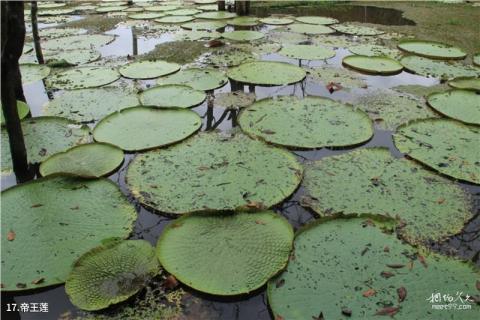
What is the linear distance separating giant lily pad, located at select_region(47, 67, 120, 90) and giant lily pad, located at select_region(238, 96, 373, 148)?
2309mm

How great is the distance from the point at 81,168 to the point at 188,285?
5.47ft

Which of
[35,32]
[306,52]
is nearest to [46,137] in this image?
[35,32]

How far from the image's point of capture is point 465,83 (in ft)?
16.3

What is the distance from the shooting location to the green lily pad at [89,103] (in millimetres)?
4223

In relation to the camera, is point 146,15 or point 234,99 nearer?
point 234,99

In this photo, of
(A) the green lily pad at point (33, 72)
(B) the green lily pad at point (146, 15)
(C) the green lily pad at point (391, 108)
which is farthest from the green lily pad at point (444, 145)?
(B) the green lily pad at point (146, 15)

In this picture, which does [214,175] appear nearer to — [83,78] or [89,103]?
[89,103]

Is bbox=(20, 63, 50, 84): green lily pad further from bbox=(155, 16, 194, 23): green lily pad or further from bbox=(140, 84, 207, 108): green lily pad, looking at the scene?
Result: bbox=(155, 16, 194, 23): green lily pad

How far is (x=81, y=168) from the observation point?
320cm

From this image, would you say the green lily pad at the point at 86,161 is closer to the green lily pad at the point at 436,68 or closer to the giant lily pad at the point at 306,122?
the giant lily pad at the point at 306,122

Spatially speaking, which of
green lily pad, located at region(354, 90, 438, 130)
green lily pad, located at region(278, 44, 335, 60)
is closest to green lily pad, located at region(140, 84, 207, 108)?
green lily pad, located at region(354, 90, 438, 130)

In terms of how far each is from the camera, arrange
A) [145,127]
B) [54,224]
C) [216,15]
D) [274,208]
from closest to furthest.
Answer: [54,224] → [274,208] → [145,127] → [216,15]

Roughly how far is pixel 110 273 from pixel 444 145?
314 centimetres

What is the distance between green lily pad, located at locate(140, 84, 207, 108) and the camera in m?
4.40
